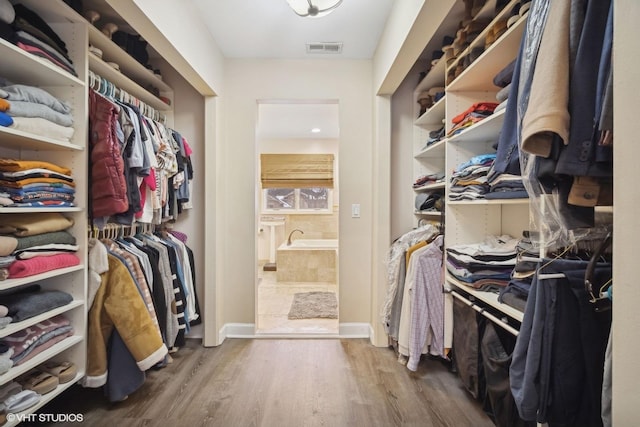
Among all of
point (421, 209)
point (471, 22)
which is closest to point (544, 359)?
point (421, 209)

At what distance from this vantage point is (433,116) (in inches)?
86.1

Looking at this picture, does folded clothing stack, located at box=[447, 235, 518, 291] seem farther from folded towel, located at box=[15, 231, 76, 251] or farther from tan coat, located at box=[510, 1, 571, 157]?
folded towel, located at box=[15, 231, 76, 251]

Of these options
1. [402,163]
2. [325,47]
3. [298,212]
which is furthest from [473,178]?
[298,212]

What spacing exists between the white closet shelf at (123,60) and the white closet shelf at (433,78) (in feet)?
6.47

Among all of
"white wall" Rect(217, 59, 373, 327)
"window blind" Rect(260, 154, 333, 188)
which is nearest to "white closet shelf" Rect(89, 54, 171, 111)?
"white wall" Rect(217, 59, 373, 327)

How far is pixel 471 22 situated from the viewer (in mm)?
1557

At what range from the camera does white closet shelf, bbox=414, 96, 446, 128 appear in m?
1.93

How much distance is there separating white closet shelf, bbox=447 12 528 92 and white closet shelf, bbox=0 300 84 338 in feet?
7.23

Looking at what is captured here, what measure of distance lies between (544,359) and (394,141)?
1.91 metres

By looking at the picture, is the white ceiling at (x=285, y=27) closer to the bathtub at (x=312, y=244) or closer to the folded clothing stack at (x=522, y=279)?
the folded clothing stack at (x=522, y=279)

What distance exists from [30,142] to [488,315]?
2.18 meters

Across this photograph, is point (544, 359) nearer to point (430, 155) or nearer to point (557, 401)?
point (557, 401)

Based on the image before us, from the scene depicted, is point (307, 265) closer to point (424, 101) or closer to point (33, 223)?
A: point (424, 101)

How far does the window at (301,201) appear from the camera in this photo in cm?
539
